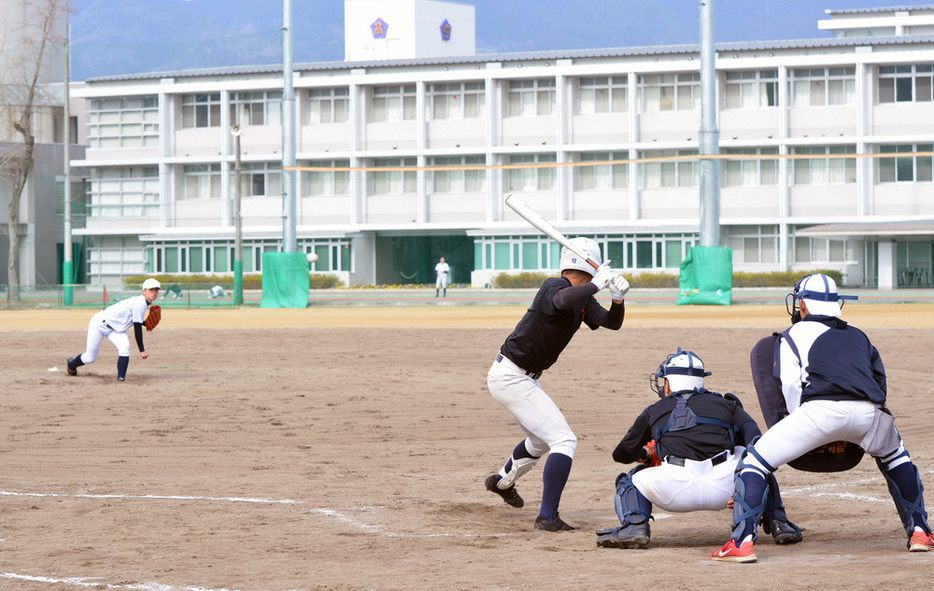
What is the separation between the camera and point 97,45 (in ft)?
178

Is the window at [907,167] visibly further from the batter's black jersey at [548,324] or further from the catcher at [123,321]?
the batter's black jersey at [548,324]

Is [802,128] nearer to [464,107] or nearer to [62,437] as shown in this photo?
[464,107]

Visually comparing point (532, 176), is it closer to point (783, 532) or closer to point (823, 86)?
point (823, 86)

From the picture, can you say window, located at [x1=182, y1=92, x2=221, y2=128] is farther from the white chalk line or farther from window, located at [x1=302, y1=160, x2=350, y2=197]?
the white chalk line

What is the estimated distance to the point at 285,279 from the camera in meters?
40.3

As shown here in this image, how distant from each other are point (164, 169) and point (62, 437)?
181 ft

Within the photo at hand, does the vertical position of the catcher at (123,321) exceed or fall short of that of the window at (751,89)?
it falls short

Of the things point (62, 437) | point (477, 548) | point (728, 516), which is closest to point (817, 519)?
point (728, 516)

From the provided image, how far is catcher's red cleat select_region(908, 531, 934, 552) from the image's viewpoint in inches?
245

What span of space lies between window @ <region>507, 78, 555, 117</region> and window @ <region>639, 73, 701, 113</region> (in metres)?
5.11

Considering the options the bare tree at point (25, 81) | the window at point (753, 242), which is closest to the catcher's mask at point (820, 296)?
the bare tree at point (25, 81)

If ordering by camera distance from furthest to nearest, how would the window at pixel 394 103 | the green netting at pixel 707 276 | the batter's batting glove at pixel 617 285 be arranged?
the window at pixel 394 103, the green netting at pixel 707 276, the batter's batting glove at pixel 617 285

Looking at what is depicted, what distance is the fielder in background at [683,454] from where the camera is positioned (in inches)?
261

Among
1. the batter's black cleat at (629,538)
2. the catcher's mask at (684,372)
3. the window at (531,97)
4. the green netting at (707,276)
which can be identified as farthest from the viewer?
the window at (531,97)
